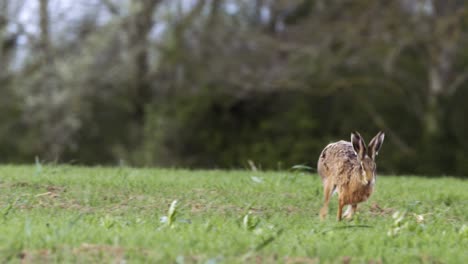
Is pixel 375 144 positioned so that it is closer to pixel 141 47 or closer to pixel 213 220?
pixel 213 220

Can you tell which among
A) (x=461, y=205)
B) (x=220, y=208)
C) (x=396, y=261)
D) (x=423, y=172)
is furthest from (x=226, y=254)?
(x=423, y=172)

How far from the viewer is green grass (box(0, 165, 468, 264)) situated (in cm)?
646

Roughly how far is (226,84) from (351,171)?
18.8 meters

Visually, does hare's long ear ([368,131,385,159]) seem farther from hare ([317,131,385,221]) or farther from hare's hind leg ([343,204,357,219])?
hare's hind leg ([343,204,357,219])

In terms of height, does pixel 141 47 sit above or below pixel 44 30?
below

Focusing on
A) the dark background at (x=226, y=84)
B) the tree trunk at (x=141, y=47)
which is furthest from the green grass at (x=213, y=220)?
the tree trunk at (x=141, y=47)

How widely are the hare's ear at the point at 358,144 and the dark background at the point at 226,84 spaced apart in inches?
663

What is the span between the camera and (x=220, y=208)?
9273mm

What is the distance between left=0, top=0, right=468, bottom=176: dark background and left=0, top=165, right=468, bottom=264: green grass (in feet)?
43.3

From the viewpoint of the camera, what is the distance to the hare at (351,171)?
8.23m

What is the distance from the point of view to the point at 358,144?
8188mm

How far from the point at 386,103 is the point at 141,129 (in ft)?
27.7

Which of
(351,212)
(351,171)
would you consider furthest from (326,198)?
(351,171)

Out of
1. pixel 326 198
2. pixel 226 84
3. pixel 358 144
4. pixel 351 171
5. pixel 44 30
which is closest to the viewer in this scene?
pixel 358 144
